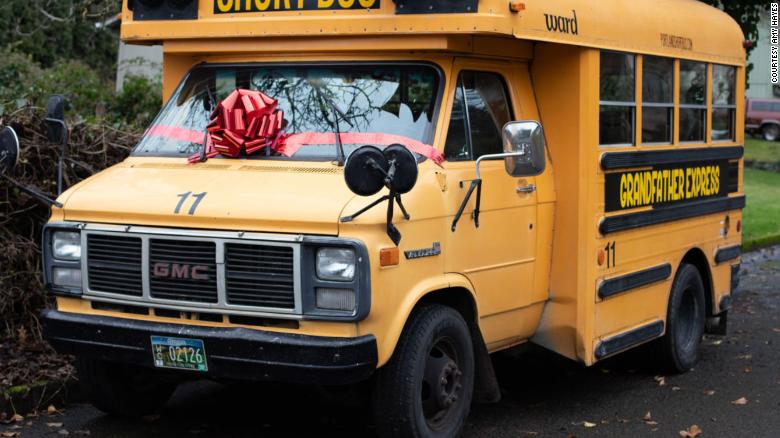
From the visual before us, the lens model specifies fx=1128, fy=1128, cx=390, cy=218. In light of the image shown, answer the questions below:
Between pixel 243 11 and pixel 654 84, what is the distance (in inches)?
116

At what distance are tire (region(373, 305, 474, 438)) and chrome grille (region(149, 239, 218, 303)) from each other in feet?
3.13

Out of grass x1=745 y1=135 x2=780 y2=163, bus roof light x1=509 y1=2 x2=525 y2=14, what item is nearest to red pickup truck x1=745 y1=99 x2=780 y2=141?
grass x1=745 y1=135 x2=780 y2=163

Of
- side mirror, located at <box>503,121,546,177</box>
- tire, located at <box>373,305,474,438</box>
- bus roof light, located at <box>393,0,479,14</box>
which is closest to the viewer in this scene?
tire, located at <box>373,305,474,438</box>

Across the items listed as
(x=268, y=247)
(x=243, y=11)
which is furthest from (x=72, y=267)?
(x=243, y=11)

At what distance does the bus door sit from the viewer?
597 cm

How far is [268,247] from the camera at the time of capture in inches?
207

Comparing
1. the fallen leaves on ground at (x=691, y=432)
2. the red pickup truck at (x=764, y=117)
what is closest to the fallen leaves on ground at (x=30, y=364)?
the fallen leaves on ground at (x=691, y=432)

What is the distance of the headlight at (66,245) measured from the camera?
Answer: 5.76m

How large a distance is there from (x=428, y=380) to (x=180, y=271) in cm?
138

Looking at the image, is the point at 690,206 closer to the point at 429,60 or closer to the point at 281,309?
the point at 429,60

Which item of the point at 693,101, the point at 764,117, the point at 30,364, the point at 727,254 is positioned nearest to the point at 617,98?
the point at 693,101

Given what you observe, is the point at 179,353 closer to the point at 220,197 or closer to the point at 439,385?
the point at 220,197

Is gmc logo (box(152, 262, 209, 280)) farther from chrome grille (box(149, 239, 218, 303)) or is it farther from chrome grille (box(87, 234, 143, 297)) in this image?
chrome grille (box(87, 234, 143, 297))

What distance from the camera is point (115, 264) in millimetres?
5645
